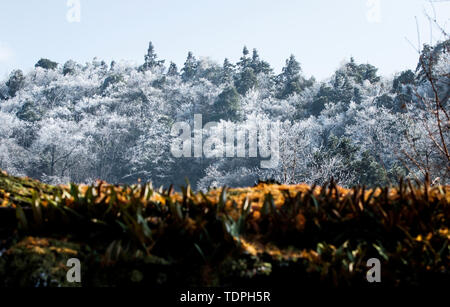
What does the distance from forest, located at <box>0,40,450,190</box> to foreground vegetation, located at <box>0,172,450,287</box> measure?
21.7 metres

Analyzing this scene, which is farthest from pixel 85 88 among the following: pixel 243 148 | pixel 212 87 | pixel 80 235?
pixel 80 235

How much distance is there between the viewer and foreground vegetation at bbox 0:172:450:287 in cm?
172

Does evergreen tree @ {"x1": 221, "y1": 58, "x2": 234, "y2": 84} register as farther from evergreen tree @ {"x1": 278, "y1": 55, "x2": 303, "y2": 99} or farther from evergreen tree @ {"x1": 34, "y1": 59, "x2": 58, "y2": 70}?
evergreen tree @ {"x1": 34, "y1": 59, "x2": 58, "y2": 70}

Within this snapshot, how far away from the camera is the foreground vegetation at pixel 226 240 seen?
5.65 feet

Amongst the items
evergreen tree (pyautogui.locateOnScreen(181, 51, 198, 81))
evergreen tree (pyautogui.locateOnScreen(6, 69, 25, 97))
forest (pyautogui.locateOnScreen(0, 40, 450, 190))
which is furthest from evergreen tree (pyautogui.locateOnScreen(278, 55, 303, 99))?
evergreen tree (pyautogui.locateOnScreen(6, 69, 25, 97))

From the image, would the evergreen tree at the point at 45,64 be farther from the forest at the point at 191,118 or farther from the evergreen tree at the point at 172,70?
the evergreen tree at the point at 172,70

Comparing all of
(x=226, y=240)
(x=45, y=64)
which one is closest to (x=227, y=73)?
(x=45, y=64)

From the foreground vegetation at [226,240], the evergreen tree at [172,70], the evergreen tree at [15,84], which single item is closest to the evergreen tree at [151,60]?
the evergreen tree at [172,70]

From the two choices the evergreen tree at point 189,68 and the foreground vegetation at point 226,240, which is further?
the evergreen tree at point 189,68

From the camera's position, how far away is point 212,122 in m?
42.6

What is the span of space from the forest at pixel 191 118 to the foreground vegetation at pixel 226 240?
21.7 m

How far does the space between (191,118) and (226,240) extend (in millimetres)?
44646

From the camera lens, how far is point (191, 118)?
46000 mm

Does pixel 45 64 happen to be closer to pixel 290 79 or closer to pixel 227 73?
pixel 227 73
